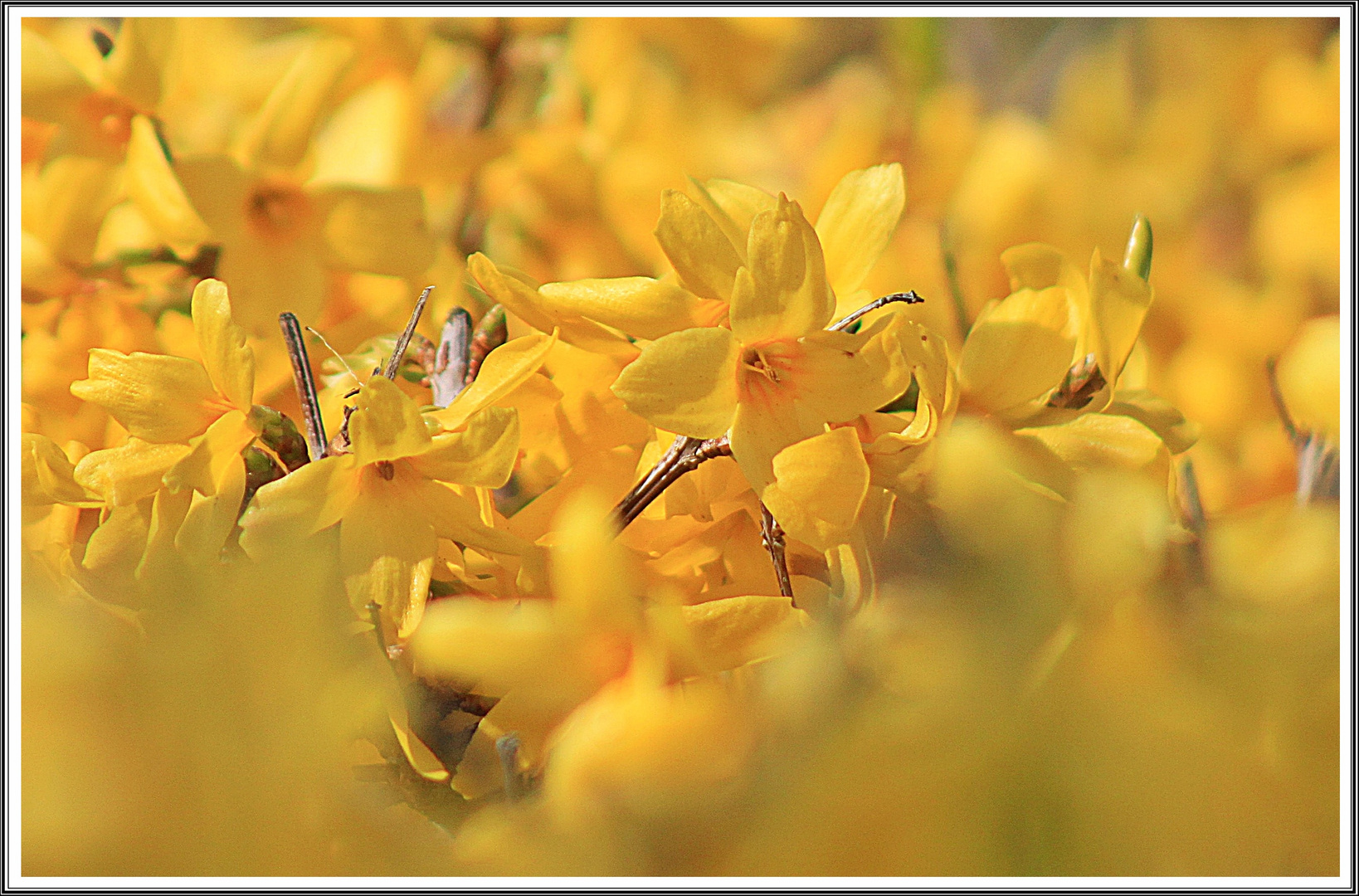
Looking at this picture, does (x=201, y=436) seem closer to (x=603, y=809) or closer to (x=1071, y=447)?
(x=603, y=809)

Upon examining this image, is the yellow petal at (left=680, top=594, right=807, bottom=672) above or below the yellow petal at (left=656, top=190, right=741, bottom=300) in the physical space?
below

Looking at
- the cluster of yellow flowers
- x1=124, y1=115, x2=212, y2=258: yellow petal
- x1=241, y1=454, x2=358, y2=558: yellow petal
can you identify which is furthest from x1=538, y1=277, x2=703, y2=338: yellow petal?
x1=124, y1=115, x2=212, y2=258: yellow petal

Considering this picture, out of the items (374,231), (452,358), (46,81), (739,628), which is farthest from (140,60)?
(739,628)

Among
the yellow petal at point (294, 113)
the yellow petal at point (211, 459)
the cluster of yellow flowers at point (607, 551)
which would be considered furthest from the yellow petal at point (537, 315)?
the yellow petal at point (294, 113)

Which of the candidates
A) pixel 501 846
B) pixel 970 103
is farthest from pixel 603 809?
pixel 970 103

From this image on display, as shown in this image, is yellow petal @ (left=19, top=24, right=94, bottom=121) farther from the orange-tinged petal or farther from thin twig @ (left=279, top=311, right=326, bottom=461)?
the orange-tinged petal

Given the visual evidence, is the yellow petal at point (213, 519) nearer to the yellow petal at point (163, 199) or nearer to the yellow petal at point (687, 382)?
the yellow petal at point (687, 382)
